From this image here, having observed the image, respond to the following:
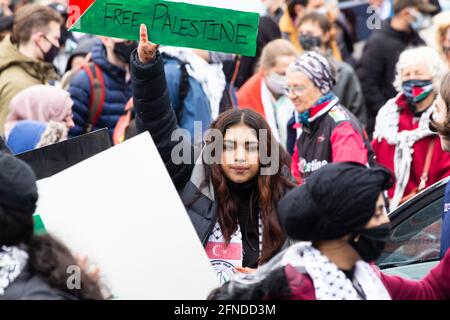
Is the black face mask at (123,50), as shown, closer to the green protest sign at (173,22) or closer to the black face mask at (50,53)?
the black face mask at (50,53)

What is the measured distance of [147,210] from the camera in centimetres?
369

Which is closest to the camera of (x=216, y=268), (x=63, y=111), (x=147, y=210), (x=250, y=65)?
(x=147, y=210)

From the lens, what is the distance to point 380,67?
380 inches

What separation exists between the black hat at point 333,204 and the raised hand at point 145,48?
145 centimetres

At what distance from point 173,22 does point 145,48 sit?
0.21m

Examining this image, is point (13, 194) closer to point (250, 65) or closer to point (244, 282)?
point (244, 282)

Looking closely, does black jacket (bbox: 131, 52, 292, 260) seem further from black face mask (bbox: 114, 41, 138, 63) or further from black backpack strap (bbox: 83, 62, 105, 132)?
→ black face mask (bbox: 114, 41, 138, 63)

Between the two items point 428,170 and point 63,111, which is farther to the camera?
point 428,170

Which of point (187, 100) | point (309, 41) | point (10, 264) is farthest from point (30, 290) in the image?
point (309, 41)

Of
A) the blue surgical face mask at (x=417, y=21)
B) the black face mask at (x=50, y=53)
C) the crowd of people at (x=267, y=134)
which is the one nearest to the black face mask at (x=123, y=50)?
the crowd of people at (x=267, y=134)

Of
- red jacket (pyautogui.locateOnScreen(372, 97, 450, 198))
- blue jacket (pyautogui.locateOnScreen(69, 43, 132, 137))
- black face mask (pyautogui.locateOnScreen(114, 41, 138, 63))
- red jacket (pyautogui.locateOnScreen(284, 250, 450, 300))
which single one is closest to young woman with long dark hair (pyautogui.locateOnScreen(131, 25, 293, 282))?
red jacket (pyautogui.locateOnScreen(284, 250, 450, 300))

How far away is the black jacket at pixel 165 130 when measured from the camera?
4.48 metres
